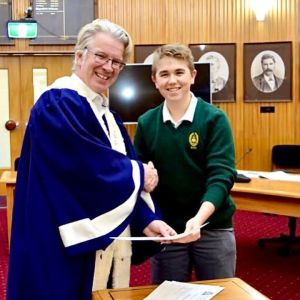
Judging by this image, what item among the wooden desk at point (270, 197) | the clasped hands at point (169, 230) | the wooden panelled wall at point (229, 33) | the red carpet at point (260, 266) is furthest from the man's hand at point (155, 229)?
the wooden panelled wall at point (229, 33)

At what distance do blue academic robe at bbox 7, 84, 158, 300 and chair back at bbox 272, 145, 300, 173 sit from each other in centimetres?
615

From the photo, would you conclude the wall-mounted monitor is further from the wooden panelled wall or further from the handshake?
the handshake

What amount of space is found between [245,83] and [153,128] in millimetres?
6413

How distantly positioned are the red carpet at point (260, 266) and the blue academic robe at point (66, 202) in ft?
8.38

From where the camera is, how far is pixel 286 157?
25.7ft

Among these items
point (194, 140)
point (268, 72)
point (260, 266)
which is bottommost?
point (260, 266)

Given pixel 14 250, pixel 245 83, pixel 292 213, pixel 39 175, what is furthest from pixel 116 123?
pixel 245 83

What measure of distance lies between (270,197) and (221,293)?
2263 millimetres

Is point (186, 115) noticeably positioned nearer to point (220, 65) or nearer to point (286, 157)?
point (286, 157)

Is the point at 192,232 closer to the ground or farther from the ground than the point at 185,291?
farther from the ground

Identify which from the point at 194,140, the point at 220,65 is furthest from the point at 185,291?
the point at 220,65

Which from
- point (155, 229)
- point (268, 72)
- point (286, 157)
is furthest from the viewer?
point (268, 72)

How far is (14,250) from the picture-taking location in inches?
73.9

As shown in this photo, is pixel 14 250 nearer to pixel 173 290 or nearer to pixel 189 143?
pixel 173 290
